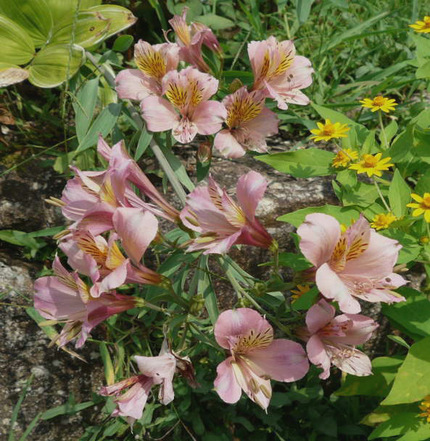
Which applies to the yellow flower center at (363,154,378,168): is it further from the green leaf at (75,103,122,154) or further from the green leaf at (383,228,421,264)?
the green leaf at (75,103,122,154)

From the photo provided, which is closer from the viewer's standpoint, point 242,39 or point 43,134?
point 43,134

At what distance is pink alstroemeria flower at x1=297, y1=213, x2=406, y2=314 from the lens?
108 cm

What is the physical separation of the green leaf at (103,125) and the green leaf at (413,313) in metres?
1.07

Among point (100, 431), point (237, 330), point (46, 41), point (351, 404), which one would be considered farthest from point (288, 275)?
point (46, 41)

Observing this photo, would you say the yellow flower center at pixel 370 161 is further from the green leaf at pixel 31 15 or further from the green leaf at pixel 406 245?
the green leaf at pixel 31 15

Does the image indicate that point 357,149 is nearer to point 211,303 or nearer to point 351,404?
point 211,303

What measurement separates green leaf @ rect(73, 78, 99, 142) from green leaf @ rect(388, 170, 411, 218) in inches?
40.1

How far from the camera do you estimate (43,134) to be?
7.70ft

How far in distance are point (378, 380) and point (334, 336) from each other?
65cm

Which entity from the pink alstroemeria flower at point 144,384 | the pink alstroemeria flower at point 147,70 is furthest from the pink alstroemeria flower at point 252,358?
the pink alstroemeria flower at point 147,70

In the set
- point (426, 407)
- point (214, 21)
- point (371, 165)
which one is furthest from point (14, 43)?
point (426, 407)

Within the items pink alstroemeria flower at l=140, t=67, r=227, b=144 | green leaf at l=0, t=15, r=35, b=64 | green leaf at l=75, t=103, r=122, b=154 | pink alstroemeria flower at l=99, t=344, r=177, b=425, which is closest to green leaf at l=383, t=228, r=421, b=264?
pink alstroemeria flower at l=140, t=67, r=227, b=144

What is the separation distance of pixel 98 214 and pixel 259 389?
52cm

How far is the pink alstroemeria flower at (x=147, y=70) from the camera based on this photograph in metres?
1.55
